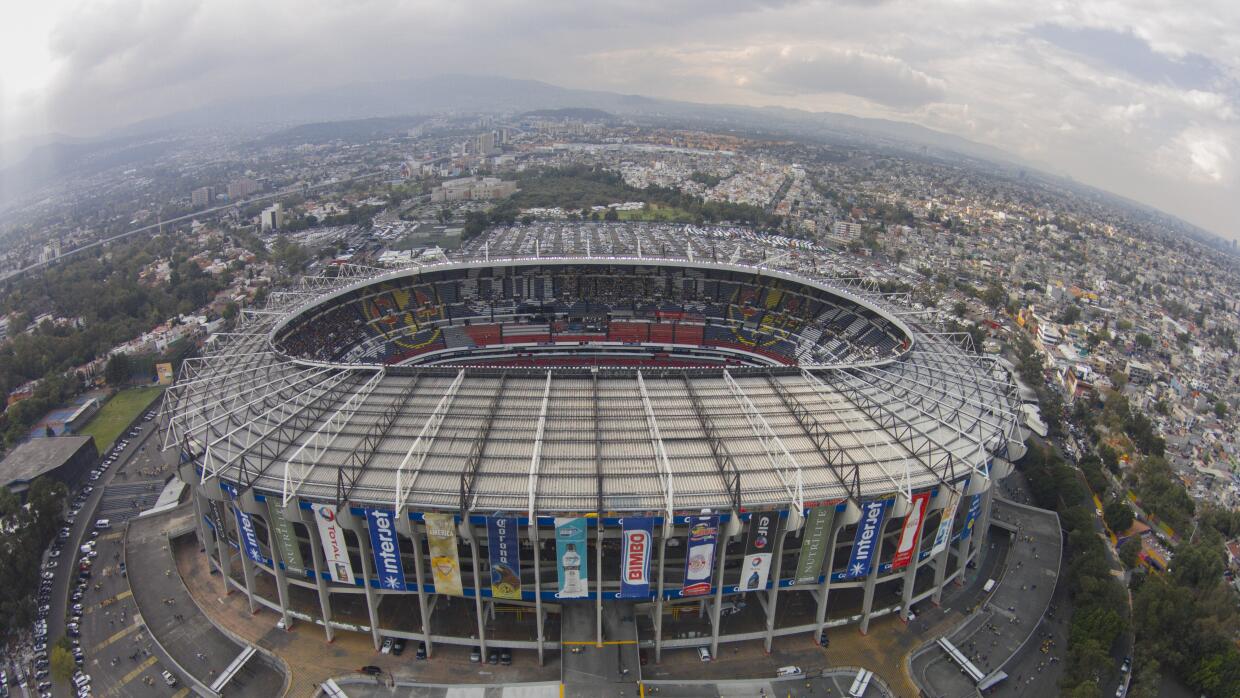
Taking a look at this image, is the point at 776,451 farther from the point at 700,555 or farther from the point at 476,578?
the point at 476,578

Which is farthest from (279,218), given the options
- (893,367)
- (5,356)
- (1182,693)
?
(1182,693)

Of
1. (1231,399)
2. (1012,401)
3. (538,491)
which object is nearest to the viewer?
(538,491)

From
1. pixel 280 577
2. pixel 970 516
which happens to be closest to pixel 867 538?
pixel 970 516

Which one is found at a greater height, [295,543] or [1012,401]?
[1012,401]

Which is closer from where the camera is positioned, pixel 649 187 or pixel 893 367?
pixel 893 367

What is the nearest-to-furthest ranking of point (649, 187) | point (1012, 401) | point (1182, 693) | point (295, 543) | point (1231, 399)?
point (295, 543) → point (1182, 693) → point (1012, 401) → point (1231, 399) → point (649, 187)

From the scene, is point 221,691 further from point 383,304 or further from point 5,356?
point 5,356
